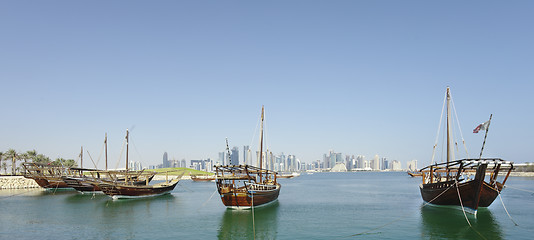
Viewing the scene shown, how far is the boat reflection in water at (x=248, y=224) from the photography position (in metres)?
23.9

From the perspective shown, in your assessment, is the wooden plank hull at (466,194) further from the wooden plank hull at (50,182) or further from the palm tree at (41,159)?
the palm tree at (41,159)

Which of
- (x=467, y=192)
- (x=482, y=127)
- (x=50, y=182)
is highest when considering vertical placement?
(x=482, y=127)

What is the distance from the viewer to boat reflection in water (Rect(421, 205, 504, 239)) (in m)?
23.0

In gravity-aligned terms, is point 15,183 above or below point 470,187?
below

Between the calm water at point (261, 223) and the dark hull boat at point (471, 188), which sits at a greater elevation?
the dark hull boat at point (471, 188)

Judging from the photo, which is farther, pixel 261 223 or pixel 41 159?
pixel 41 159

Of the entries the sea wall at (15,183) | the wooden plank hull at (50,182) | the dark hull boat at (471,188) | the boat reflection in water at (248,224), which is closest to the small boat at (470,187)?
the dark hull boat at (471,188)

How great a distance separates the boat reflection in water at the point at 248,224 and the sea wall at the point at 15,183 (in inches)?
2414

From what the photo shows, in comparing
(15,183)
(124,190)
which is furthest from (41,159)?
(124,190)

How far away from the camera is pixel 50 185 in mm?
66688

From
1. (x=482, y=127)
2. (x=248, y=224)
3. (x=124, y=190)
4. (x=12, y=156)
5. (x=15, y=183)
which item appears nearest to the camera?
(x=248, y=224)

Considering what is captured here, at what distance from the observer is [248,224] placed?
91.4ft

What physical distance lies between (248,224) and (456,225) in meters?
16.2

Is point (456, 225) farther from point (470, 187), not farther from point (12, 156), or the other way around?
point (12, 156)
